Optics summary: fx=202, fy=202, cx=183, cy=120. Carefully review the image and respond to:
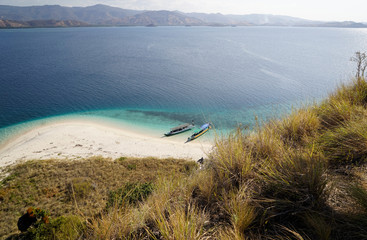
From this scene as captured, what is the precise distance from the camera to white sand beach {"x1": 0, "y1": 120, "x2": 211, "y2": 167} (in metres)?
22.7

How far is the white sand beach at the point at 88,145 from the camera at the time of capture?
22.7m

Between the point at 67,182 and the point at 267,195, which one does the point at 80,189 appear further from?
the point at 267,195

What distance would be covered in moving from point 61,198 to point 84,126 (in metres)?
19.0

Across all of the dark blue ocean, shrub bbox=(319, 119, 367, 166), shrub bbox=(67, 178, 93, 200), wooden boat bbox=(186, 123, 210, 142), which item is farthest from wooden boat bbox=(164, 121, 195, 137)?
shrub bbox=(319, 119, 367, 166)

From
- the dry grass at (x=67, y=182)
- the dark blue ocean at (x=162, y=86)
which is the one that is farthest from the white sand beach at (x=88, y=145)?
the dark blue ocean at (x=162, y=86)

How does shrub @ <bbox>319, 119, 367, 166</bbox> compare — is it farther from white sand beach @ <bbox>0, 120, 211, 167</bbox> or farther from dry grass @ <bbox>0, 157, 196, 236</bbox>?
white sand beach @ <bbox>0, 120, 211, 167</bbox>

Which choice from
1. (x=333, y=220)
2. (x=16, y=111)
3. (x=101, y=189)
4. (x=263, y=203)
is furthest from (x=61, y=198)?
(x=16, y=111)

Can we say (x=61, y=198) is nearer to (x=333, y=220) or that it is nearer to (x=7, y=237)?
(x=7, y=237)

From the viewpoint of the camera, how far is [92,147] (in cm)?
2472

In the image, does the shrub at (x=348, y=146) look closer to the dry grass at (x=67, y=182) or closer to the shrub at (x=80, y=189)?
the dry grass at (x=67, y=182)

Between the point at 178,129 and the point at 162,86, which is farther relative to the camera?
the point at 162,86

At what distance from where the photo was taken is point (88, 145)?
991 inches

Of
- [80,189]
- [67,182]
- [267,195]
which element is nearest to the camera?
[267,195]

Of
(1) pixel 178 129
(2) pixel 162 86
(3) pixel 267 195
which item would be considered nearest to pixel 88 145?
(1) pixel 178 129
